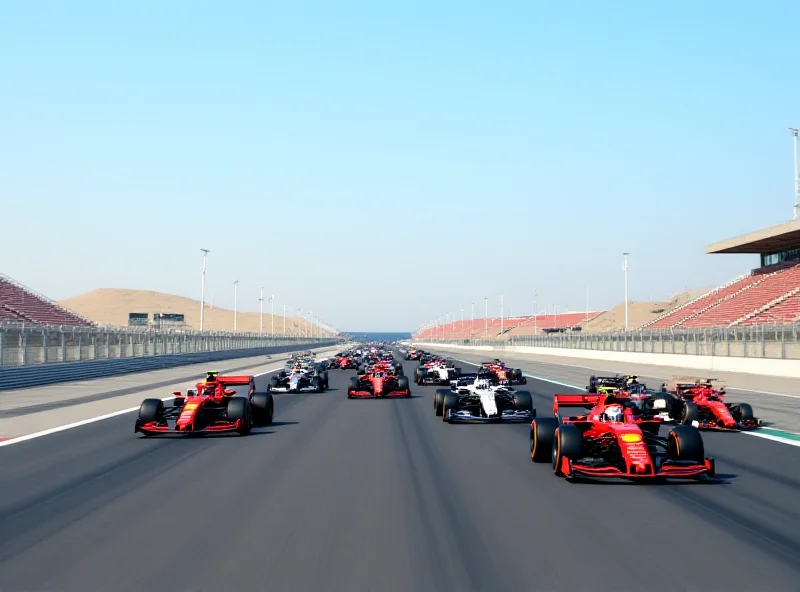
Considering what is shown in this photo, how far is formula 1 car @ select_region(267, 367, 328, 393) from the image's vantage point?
3059cm

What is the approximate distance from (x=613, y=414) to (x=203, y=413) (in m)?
8.38

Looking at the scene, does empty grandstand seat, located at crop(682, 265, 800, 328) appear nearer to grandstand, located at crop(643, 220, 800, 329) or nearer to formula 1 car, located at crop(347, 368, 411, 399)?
grandstand, located at crop(643, 220, 800, 329)

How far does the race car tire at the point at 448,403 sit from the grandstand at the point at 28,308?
49136mm

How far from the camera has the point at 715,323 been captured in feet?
219

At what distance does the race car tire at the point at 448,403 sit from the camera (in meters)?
19.8

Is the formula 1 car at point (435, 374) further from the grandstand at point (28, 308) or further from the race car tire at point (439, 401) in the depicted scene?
the grandstand at point (28, 308)

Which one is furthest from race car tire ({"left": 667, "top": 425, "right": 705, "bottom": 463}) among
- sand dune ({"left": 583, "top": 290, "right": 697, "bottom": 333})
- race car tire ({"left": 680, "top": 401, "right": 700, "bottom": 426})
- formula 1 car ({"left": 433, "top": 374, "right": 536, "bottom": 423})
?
sand dune ({"left": 583, "top": 290, "right": 697, "bottom": 333})

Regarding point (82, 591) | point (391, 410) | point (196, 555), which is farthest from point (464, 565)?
point (391, 410)

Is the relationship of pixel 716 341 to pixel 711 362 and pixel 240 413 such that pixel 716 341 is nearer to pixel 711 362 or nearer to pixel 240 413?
pixel 711 362

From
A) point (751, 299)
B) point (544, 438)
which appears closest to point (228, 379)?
point (544, 438)

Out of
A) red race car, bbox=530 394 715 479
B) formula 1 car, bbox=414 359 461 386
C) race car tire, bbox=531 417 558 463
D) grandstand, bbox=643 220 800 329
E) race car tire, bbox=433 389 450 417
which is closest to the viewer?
red race car, bbox=530 394 715 479

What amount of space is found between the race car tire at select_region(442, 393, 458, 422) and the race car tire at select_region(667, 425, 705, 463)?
8.20m

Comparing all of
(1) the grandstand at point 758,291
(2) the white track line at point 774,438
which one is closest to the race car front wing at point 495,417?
(2) the white track line at point 774,438

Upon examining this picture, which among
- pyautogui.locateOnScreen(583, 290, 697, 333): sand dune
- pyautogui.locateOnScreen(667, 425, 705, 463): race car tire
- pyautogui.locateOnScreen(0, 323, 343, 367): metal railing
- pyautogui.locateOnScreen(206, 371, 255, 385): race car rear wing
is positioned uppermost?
pyautogui.locateOnScreen(583, 290, 697, 333): sand dune
